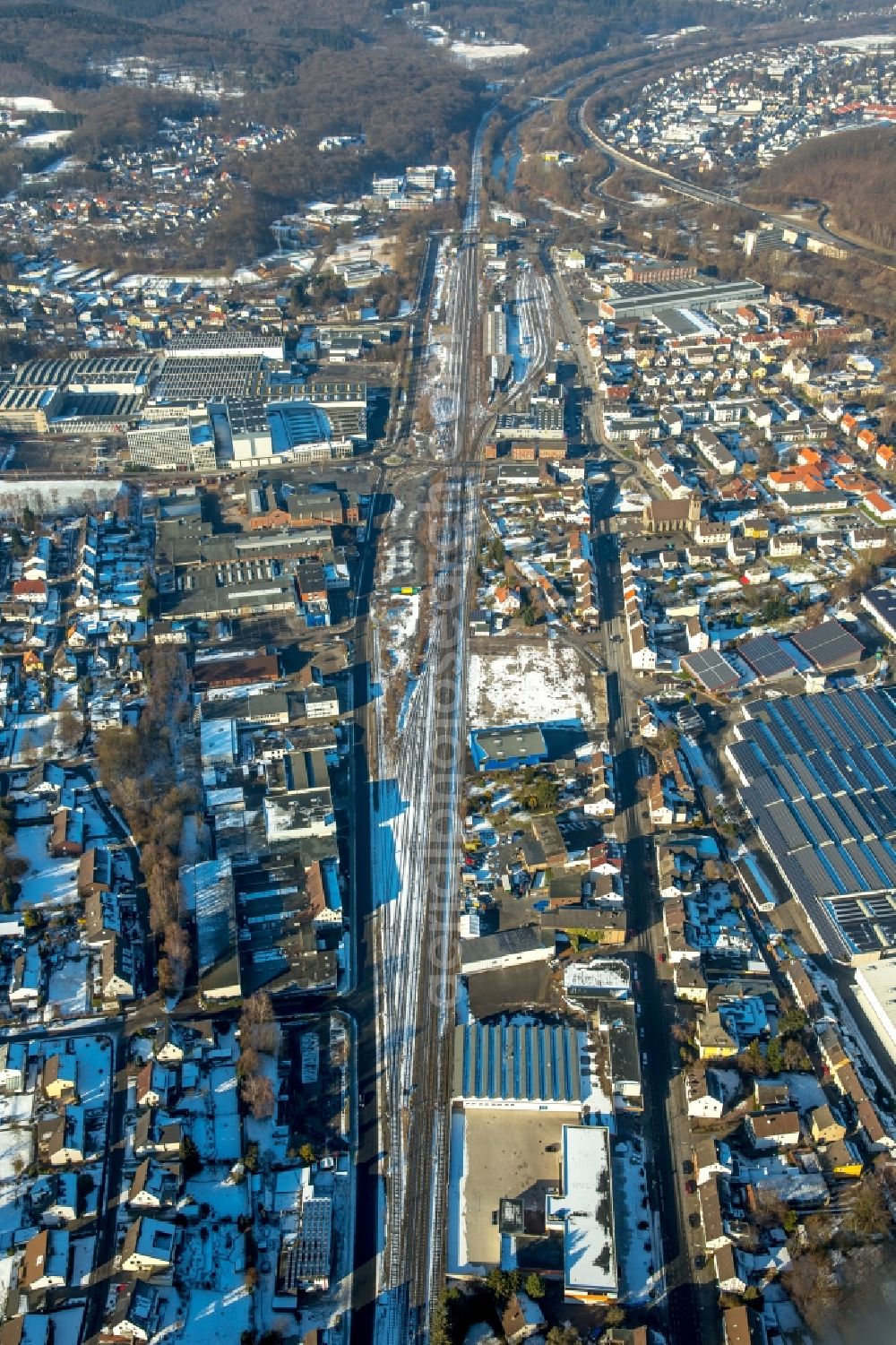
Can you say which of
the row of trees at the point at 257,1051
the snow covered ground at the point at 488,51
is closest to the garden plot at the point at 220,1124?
the row of trees at the point at 257,1051

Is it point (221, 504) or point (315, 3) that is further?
point (315, 3)

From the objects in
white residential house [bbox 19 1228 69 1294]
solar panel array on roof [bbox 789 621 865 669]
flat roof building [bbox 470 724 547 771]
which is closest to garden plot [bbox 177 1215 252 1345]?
white residential house [bbox 19 1228 69 1294]

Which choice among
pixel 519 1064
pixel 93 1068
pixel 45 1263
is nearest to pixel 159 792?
pixel 93 1068

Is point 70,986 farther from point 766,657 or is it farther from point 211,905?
point 766,657

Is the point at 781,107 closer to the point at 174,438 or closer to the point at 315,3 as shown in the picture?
the point at 315,3

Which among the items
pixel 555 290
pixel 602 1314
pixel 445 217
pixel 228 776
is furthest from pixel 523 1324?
pixel 445 217

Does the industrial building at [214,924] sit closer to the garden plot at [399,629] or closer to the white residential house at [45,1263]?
the white residential house at [45,1263]
